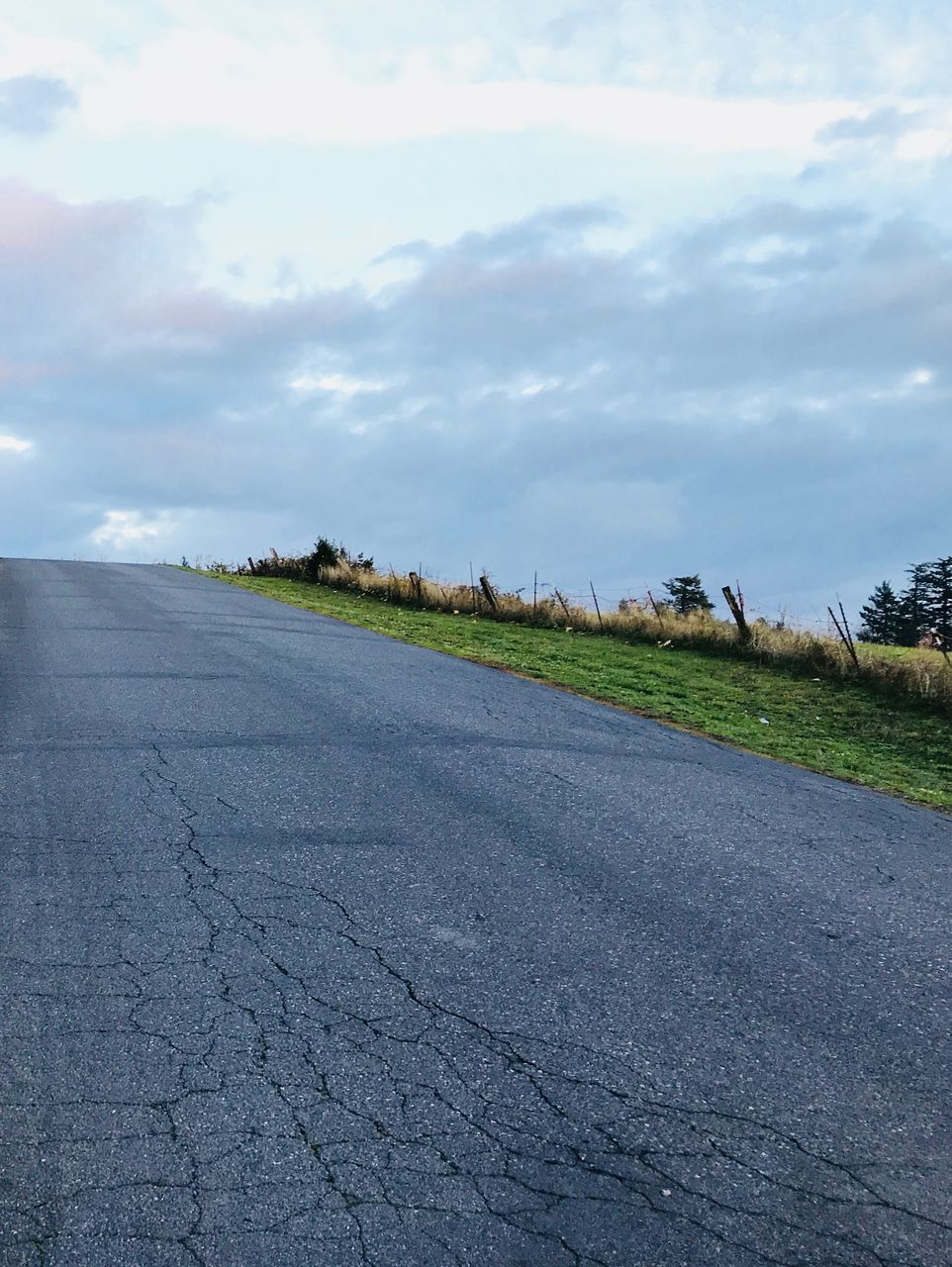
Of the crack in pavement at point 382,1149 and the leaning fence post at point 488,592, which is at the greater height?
the leaning fence post at point 488,592

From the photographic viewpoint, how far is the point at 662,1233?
10.7 ft

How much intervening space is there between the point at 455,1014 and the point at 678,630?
19.3 meters

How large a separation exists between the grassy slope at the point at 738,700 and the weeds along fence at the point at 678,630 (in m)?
0.45

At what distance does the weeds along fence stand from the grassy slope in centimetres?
45

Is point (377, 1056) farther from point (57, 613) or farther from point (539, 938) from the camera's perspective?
point (57, 613)

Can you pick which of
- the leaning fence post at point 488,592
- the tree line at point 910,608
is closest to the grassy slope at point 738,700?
the leaning fence post at point 488,592

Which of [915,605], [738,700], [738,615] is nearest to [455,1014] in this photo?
[738,700]

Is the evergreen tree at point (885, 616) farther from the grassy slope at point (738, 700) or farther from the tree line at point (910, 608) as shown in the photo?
the grassy slope at point (738, 700)

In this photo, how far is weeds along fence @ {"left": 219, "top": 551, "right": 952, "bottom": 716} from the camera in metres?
17.4

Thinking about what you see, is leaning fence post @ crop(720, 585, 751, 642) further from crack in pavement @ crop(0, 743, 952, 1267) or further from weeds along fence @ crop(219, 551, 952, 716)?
crack in pavement @ crop(0, 743, 952, 1267)

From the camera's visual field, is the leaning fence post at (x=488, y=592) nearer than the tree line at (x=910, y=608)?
Yes

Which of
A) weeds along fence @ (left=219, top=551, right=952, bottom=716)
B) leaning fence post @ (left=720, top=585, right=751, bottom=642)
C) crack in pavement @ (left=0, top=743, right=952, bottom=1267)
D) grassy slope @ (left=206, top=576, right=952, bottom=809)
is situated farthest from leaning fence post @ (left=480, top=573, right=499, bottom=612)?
crack in pavement @ (left=0, top=743, right=952, bottom=1267)

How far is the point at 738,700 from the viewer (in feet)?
55.2

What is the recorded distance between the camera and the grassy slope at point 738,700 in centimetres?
1260
